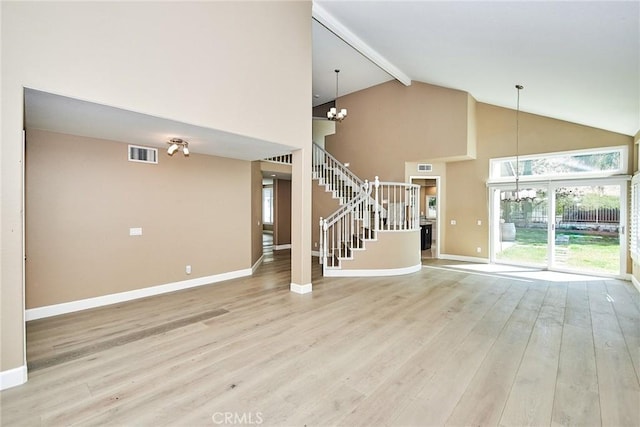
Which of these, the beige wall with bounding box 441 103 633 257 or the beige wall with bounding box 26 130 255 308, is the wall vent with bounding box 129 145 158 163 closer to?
the beige wall with bounding box 26 130 255 308

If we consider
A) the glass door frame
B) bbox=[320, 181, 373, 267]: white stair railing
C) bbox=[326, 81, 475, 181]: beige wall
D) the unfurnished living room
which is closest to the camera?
the unfurnished living room

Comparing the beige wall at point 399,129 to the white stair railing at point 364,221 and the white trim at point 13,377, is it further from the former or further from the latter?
the white trim at point 13,377

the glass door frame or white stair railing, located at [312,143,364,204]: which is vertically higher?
white stair railing, located at [312,143,364,204]

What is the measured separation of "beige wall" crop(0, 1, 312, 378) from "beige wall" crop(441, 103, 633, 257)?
5419 millimetres

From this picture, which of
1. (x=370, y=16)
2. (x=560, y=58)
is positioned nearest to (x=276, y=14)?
(x=370, y=16)

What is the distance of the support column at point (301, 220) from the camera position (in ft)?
16.4

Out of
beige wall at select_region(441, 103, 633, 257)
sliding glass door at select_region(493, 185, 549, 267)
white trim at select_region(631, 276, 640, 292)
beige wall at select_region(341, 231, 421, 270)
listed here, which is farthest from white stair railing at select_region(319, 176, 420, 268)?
white trim at select_region(631, 276, 640, 292)

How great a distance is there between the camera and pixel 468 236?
26.8 feet

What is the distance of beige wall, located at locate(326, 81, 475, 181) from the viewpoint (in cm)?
760

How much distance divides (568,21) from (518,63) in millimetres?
1589

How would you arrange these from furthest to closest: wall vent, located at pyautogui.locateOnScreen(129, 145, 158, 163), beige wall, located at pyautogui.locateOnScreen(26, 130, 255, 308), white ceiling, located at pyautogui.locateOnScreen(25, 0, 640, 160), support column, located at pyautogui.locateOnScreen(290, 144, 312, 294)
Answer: support column, located at pyautogui.locateOnScreen(290, 144, 312, 294)
wall vent, located at pyautogui.locateOnScreen(129, 145, 158, 163)
beige wall, located at pyautogui.locateOnScreen(26, 130, 255, 308)
white ceiling, located at pyautogui.locateOnScreen(25, 0, 640, 160)

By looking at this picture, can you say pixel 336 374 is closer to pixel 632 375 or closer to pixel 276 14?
pixel 632 375

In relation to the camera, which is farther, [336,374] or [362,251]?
[362,251]

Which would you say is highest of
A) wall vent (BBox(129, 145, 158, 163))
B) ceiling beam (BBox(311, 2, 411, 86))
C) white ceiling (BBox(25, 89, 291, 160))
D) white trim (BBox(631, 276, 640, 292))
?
ceiling beam (BBox(311, 2, 411, 86))
